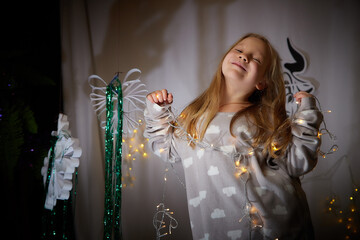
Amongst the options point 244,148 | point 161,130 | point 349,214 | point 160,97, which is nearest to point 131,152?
point 161,130

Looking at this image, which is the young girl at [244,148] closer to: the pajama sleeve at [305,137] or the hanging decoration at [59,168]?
the pajama sleeve at [305,137]

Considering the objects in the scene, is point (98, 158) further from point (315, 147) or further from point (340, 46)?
point (340, 46)

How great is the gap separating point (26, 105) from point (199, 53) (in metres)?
1.01

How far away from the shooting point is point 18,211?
51.4 inches

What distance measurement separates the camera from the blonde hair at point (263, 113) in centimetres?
123

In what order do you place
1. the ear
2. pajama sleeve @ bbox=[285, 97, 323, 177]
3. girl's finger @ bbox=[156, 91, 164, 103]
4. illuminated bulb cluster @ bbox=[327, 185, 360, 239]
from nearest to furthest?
pajama sleeve @ bbox=[285, 97, 323, 177], girl's finger @ bbox=[156, 91, 164, 103], the ear, illuminated bulb cluster @ bbox=[327, 185, 360, 239]

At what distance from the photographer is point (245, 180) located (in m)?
1.20

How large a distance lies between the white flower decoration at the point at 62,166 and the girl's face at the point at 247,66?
697 millimetres

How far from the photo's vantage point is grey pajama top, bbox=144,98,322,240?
3.78 ft

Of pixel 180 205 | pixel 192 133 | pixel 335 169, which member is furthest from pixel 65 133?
pixel 335 169

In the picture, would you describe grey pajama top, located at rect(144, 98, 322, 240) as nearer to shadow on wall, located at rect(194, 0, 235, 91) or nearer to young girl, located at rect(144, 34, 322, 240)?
young girl, located at rect(144, 34, 322, 240)

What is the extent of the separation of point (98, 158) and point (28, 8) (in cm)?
84

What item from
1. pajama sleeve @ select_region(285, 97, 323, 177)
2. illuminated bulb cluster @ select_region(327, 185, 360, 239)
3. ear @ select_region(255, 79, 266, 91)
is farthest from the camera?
illuminated bulb cluster @ select_region(327, 185, 360, 239)

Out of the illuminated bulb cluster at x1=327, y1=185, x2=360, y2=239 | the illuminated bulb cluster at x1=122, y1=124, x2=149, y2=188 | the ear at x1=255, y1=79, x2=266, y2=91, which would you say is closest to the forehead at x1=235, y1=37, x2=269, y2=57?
the ear at x1=255, y1=79, x2=266, y2=91
